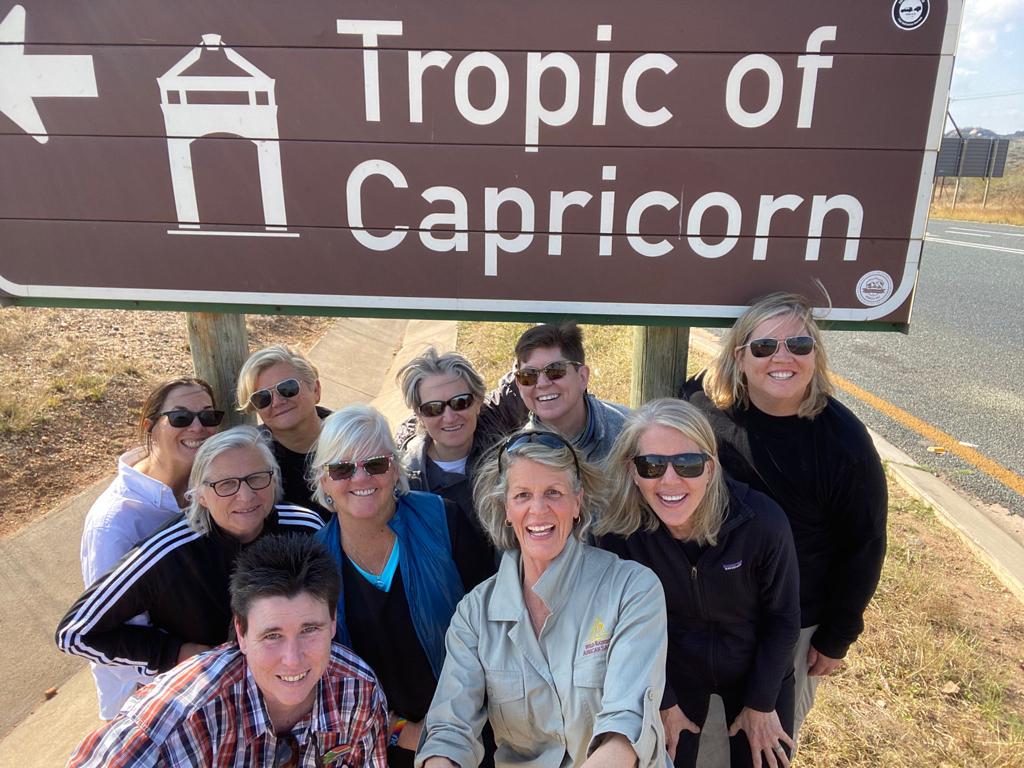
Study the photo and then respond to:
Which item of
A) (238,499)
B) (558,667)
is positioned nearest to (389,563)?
(238,499)

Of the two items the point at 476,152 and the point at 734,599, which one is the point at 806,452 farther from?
the point at 476,152

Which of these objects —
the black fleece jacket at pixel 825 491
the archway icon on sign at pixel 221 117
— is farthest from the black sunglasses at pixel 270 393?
the black fleece jacket at pixel 825 491

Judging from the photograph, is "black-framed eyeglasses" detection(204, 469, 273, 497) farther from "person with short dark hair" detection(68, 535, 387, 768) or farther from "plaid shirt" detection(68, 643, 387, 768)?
"plaid shirt" detection(68, 643, 387, 768)

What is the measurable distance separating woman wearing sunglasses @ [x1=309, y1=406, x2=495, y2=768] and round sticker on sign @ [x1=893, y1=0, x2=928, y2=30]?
195 cm

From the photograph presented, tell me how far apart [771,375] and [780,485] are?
0.34 meters

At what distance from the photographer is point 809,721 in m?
2.67

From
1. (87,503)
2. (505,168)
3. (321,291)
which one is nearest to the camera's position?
(505,168)

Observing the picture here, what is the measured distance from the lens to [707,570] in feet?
6.37

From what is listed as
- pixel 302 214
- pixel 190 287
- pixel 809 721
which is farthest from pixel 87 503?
pixel 809 721

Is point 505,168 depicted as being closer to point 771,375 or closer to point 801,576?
point 771,375

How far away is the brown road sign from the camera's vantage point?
2.00m

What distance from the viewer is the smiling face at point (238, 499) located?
6.63 ft

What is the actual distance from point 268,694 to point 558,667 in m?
0.74

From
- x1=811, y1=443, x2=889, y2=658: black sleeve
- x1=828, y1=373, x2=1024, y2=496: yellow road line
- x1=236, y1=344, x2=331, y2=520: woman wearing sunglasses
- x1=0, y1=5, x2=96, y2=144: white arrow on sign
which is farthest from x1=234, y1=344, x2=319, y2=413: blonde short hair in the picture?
x1=828, y1=373, x2=1024, y2=496: yellow road line
